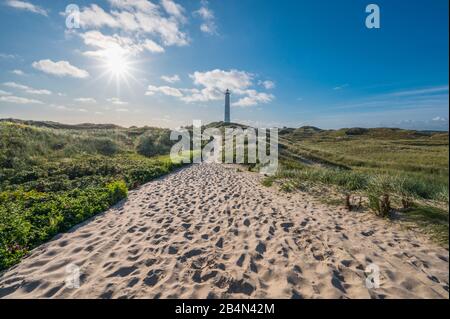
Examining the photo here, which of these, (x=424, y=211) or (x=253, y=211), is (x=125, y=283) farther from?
(x=424, y=211)

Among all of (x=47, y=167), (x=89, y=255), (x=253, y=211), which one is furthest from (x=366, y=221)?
(x=47, y=167)

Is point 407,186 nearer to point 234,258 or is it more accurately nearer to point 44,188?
point 234,258

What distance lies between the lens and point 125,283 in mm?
3148

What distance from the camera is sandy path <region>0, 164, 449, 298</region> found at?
3.00 m

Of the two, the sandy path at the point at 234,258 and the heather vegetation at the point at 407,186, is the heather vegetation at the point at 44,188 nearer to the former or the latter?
the sandy path at the point at 234,258

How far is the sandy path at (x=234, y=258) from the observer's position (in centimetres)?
300

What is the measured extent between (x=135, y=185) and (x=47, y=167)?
548 centimetres

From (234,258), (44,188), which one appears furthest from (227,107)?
(234,258)

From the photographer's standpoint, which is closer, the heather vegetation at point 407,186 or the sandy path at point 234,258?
the sandy path at point 234,258

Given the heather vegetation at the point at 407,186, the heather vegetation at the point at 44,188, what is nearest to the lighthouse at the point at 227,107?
the heather vegetation at the point at 44,188

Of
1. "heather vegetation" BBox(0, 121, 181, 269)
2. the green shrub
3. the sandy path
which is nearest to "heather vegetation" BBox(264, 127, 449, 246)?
the sandy path

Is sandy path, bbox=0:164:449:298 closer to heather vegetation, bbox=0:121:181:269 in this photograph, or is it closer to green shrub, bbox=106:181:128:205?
heather vegetation, bbox=0:121:181:269

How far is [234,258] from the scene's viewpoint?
3.79m
